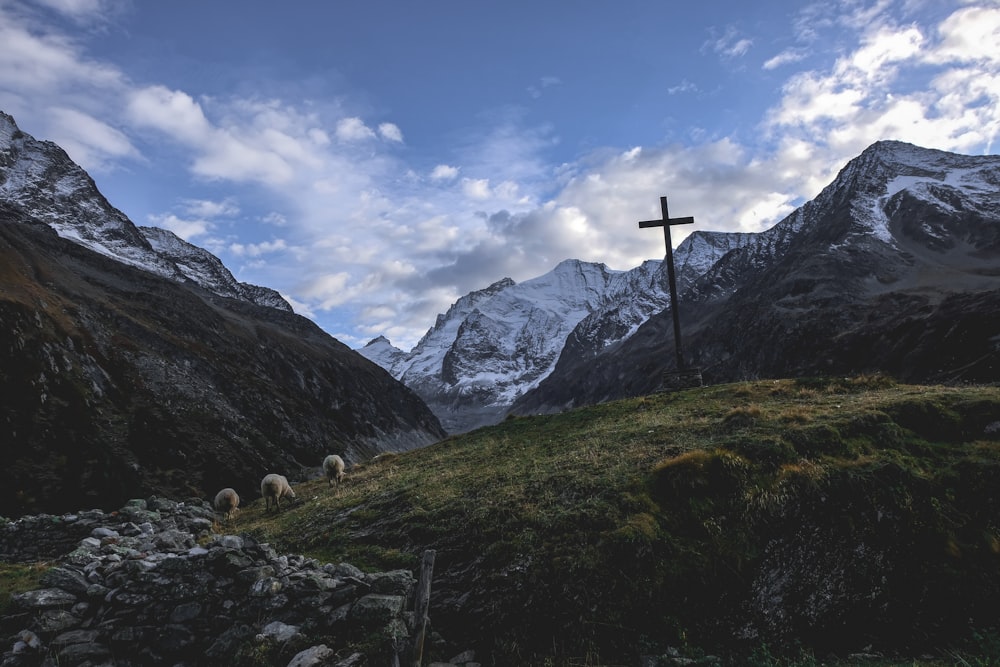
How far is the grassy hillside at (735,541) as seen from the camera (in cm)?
1115

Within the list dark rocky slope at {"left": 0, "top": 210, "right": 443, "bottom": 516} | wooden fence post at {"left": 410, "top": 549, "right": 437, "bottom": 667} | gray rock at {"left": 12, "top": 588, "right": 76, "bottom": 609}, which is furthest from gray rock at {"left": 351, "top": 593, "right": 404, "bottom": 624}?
dark rocky slope at {"left": 0, "top": 210, "right": 443, "bottom": 516}

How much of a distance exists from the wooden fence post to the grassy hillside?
1.31 meters

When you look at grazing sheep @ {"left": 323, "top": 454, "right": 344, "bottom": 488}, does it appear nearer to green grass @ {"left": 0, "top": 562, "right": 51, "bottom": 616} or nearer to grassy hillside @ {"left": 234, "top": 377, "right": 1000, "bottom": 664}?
grassy hillside @ {"left": 234, "top": 377, "right": 1000, "bottom": 664}

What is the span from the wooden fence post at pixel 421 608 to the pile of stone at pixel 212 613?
50cm

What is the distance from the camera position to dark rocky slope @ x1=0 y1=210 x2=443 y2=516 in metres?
55.7

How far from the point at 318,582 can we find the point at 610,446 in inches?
427

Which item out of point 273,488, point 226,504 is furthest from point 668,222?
point 226,504

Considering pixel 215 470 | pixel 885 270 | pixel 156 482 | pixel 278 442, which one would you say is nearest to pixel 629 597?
pixel 156 482

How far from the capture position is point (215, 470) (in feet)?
235

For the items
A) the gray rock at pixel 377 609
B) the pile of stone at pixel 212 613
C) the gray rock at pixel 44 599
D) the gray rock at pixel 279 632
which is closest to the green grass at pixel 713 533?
the gray rock at pixel 377 609

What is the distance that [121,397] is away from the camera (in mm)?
74125

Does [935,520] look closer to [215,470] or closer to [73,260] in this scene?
[215,470]

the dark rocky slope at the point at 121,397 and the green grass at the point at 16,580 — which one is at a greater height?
the dark rocky slope at the point at 121,397

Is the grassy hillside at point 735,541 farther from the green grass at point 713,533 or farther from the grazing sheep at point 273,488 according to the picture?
the grazing sheep at point 273,488
